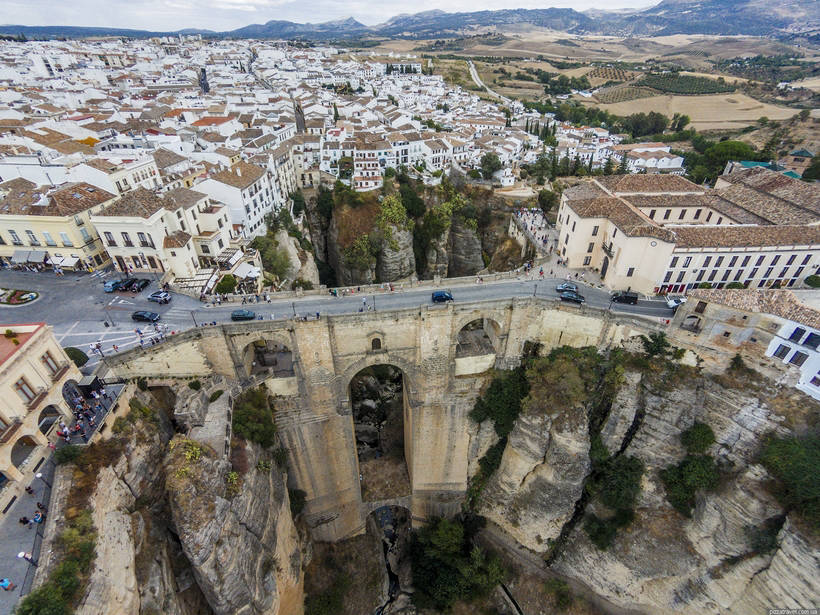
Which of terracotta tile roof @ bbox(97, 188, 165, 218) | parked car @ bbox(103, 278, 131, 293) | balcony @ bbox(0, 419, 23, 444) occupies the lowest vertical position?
parked car @ bbox(103, 278, 131, 293)

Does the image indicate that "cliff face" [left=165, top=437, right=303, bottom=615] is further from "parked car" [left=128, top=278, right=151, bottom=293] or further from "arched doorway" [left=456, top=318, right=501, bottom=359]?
"arched doorway" [left=456, top=318, right=501, bottom=359]

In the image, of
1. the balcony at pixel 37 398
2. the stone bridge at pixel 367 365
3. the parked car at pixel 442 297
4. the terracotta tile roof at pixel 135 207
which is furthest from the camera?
the terracotta tile roof at pixel 135 207

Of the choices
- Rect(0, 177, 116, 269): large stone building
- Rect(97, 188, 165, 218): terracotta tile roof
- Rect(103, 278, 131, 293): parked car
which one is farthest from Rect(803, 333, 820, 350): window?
Rect(0, 177, 116, 269): large stone building

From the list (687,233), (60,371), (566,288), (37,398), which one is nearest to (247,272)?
(60,371)

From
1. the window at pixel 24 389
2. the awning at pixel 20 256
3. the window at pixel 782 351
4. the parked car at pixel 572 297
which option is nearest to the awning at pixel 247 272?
the awning at pixel 20 256

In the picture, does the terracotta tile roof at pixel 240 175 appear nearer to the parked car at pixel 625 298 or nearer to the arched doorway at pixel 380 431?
the arched doorway at pixel 380 431

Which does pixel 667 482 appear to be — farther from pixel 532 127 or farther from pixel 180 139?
pixel 532 127
